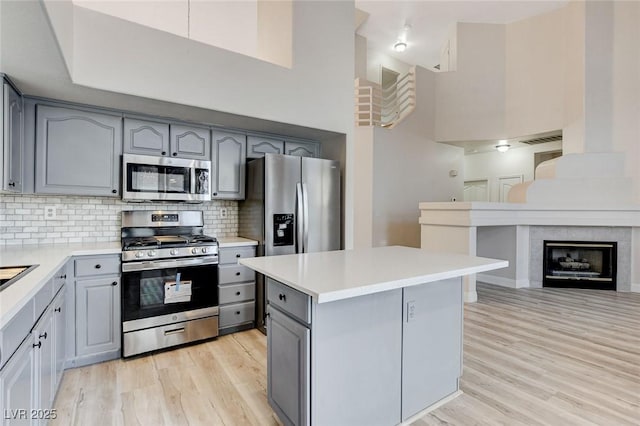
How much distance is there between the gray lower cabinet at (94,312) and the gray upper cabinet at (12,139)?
0.71 metres

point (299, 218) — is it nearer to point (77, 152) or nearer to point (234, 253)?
point (234, 253)

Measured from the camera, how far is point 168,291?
290 centimetres

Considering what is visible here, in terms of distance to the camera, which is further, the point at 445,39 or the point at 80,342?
the point at 445,39

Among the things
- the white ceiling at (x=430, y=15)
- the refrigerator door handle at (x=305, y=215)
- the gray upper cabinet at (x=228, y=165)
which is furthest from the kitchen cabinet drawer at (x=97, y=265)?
the white ceiling at (x=430, y=15)

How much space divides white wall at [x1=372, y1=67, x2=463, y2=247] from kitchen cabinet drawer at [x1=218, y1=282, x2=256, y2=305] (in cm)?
315

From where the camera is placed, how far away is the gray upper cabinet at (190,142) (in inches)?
127

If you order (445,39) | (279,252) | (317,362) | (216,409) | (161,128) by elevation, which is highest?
(445,39)

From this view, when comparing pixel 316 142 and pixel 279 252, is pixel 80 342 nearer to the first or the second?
pixel 279 252

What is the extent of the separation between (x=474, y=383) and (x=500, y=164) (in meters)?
6.75

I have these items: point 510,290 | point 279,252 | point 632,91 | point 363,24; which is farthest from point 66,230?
point 632,91

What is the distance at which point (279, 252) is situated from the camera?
341 centimetres

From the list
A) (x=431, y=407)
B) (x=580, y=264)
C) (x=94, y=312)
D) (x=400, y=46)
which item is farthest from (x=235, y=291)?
(x=400, y=46)

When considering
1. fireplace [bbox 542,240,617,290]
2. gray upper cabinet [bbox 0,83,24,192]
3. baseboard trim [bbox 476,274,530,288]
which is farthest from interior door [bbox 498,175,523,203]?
gray upper cabinet [bbox 0,83,24,192]

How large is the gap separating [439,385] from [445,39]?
24.5ft
